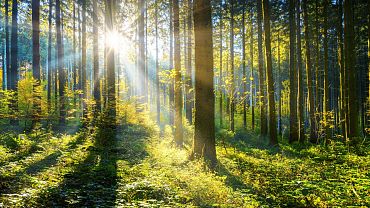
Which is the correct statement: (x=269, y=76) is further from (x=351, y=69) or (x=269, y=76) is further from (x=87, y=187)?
(x=87, y=187)

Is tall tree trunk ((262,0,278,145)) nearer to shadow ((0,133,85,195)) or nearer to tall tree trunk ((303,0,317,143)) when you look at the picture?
tall tree trunk ((303,0,317,143))

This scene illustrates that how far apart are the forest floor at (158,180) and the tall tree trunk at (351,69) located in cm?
418

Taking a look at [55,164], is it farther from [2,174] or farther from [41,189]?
[41,189]

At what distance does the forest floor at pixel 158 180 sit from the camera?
535cm

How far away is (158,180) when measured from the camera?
6625mm

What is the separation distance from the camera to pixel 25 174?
6430mm

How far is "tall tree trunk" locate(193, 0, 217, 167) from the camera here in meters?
9.14

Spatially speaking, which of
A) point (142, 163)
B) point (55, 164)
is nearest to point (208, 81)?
point (142, 163)

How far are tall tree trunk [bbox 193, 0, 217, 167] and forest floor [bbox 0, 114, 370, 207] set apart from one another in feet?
3.08

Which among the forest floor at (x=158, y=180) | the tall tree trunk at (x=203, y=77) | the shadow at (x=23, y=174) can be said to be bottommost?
the forest floor at (x=158, y=180)

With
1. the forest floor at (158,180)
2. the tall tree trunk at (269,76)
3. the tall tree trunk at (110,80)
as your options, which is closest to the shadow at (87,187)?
the forest floor at (158,180)

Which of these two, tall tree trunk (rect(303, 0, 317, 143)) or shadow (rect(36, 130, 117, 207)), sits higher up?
tall tree trunk (rect(303, 0, 317, 143))

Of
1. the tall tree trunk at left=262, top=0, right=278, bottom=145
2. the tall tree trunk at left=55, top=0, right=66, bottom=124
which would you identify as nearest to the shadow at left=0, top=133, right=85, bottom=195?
the tall tree trunk at left=55, top=0, right=66, bottom=124

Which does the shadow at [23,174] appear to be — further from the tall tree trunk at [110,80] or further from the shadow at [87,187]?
the tall tree trunk at [110,80]
